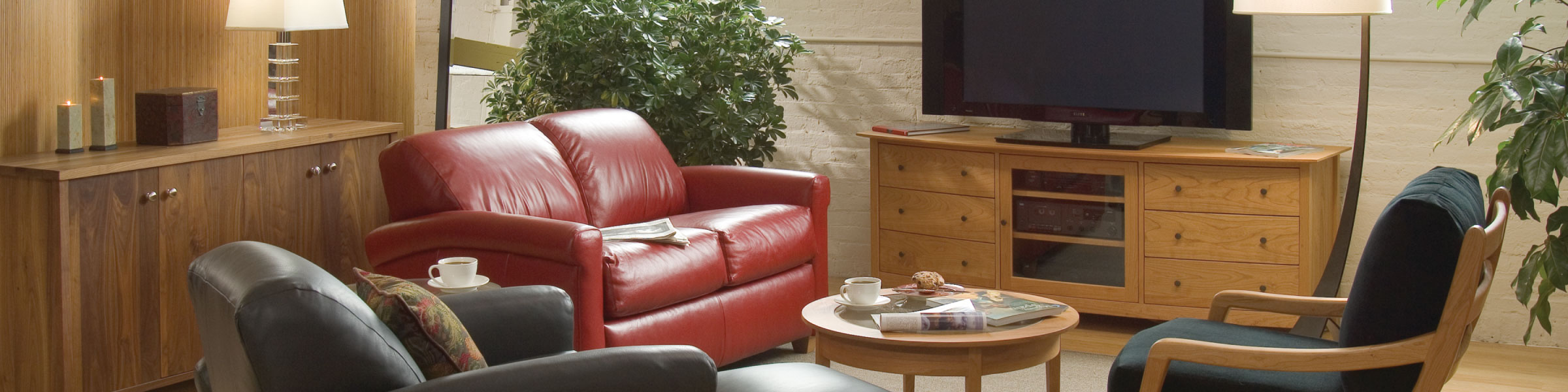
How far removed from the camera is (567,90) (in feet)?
16.5

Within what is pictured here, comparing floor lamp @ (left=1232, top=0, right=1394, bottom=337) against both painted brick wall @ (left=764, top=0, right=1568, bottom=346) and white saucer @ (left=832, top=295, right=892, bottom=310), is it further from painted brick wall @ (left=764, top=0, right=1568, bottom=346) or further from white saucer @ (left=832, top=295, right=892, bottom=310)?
white saucer @ (left=832, top=295, right=892, bottom=310)

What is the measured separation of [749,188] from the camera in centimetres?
435

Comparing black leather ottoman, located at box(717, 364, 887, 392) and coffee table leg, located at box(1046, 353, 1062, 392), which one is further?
coffee table leg, located at box(1046, 353, 1062, 392)

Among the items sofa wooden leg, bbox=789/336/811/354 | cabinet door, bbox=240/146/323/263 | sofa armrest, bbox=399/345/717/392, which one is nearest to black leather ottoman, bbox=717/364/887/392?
sofa armrest, bbox=399/345/717/392

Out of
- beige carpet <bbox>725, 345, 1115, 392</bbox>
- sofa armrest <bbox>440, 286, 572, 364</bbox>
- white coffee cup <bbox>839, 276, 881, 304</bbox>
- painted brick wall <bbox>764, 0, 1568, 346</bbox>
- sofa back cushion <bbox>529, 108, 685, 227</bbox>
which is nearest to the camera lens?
sofa armrest <bbox>440, 286, 572, 364</bbox>

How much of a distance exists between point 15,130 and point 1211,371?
2.98m

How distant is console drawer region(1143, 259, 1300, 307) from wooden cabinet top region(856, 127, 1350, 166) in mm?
342

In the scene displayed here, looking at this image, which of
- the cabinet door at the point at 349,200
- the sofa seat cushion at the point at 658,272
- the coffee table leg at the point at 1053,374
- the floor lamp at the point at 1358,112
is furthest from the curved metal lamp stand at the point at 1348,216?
the cabinet door at the point at 349,200

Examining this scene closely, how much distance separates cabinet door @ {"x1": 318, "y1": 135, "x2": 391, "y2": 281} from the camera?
13.8ft

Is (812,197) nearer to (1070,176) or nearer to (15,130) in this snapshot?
(1070,176)

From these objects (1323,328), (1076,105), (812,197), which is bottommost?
(1323,328)

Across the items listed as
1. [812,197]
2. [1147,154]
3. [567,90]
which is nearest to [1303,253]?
[1147,154]

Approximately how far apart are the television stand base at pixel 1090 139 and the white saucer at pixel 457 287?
89.0 inches

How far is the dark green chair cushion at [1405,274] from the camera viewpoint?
2.24 m
